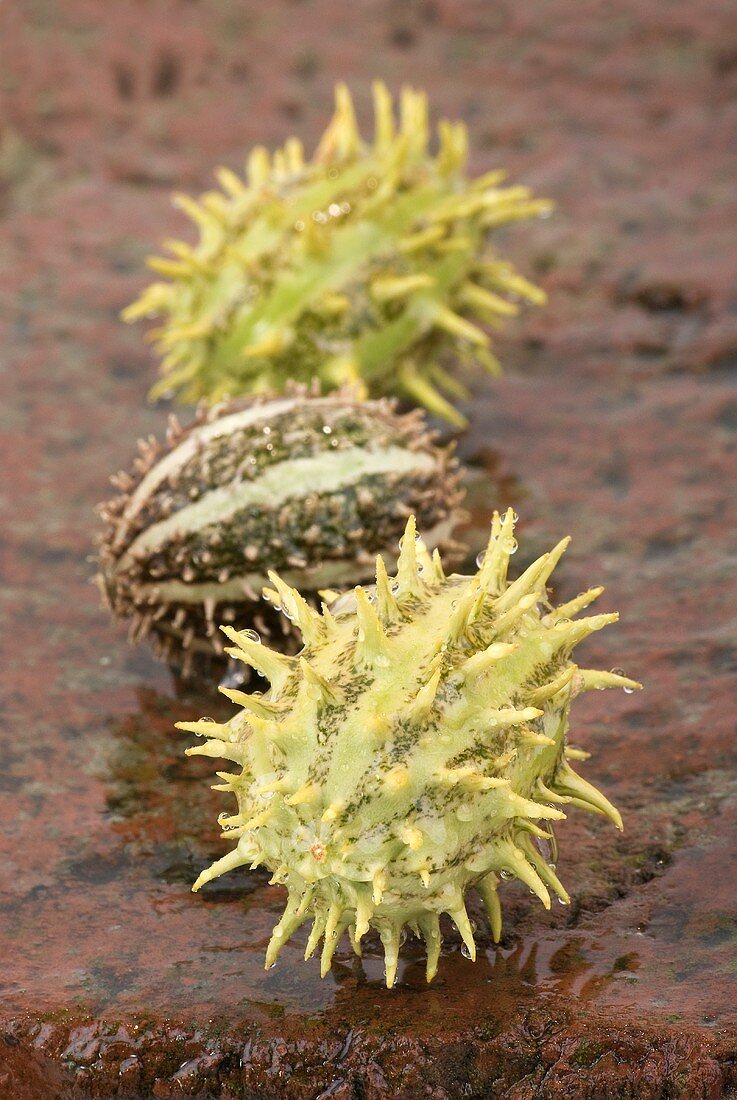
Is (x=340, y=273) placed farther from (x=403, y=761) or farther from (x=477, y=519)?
(x=403, y=761)

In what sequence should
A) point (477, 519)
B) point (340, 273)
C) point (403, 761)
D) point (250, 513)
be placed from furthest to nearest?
1. point (477, 519)
2. point (340, 273)
3. point (250, 513)
4. point (403, 761)

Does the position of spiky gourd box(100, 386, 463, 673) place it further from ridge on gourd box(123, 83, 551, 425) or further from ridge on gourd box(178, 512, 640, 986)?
ridge on gourd box(178, 512, 640, 986)

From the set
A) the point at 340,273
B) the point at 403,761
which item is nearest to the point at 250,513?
the point at 340,273

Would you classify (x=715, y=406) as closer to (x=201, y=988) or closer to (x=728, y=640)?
(x=728, y=640)

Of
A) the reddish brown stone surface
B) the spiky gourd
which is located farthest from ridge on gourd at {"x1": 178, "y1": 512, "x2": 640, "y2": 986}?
the spiky gourd

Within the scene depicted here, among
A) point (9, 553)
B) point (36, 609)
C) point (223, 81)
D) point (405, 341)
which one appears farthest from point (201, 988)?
point (223, 81)

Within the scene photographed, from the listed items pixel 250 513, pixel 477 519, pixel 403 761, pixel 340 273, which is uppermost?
pixel 340 273
